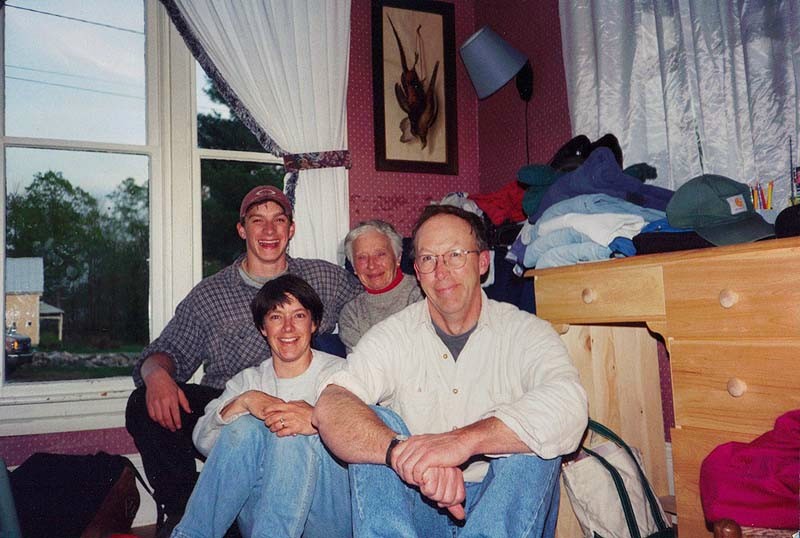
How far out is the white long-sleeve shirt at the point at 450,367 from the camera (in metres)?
1.47

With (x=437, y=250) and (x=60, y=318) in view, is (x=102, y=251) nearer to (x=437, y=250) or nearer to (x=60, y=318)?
(x=60, y=318)

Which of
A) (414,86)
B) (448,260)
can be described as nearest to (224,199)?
(414,86)

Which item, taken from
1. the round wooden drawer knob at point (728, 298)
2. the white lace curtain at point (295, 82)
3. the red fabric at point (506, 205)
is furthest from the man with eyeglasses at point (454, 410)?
the white lace curtain at point (295, 82)

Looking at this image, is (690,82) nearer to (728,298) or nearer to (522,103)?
(728,298)

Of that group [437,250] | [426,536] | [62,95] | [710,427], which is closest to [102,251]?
[62,95]

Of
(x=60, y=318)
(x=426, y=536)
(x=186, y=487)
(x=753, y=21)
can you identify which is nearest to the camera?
(x=426, y=536)

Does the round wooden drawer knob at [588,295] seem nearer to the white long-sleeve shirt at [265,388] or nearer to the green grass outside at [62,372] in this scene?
the white long-sleeve shirt at [265,388]

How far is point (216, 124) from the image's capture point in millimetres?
3051

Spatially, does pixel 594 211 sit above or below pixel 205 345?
above

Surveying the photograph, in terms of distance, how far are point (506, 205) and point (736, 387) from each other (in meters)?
1.41

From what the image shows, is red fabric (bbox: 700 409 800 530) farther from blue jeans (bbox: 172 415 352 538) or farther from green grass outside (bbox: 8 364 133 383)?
green grass outside (bbox: 8 364 133 383)

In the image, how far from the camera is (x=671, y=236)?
1565mm

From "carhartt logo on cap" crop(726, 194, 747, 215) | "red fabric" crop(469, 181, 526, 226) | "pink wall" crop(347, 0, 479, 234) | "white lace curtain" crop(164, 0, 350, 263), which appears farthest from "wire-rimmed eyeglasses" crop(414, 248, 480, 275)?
"pink wall" crop(347, 0, 479, 234)

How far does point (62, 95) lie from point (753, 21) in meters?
2.85
